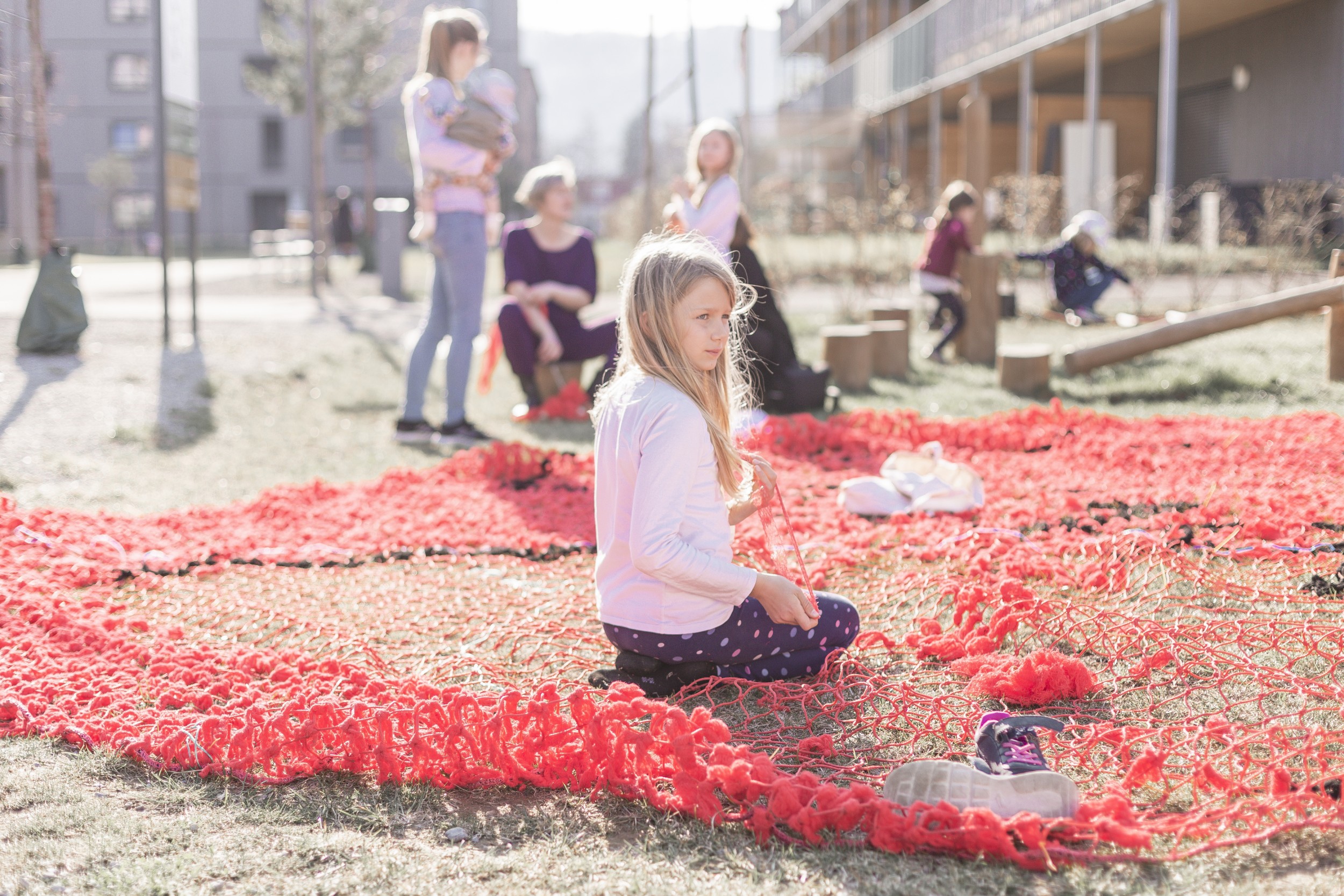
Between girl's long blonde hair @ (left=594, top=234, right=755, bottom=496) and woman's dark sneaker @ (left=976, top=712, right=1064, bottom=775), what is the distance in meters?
0.75

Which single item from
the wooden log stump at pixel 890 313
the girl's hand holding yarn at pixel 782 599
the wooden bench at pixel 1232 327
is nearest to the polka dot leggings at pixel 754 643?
the girl's hand holding yarn at pixel 782 599

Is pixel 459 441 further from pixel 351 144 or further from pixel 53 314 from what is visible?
pixel 351 144

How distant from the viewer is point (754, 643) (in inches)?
108

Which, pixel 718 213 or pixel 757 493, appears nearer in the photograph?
pixel 757 493

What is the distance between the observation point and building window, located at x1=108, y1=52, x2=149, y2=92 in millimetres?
48781

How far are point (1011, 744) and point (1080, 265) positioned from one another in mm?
8226

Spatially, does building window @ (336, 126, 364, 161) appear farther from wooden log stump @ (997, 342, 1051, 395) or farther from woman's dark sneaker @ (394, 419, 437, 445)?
woman's dark sneaker @ (394, 419, 437, 445)

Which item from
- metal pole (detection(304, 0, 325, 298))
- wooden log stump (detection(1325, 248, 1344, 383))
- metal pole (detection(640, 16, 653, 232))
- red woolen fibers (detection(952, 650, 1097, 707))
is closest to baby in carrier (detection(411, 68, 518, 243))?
red woolen fibers (detection(952, 650, 1097, 707))

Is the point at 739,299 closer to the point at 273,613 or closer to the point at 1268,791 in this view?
the point at 1268,791

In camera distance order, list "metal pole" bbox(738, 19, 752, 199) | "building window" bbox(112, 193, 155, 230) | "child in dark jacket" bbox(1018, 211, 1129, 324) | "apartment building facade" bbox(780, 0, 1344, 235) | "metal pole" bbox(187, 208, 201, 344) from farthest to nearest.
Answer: "building window" bbox(112, 193, 155, 230) → "apartment building facade" bbox(780, 0, 1344, 235) → "metal pole" bbox(738, 19, 752, 199) → "child in dark jacket" bbox(1018, 211, 1129, 324) → "metal pole" bbox(187, 208, 201, 344)

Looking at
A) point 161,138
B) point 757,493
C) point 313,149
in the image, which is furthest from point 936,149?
point 757,493

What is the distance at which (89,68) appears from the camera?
159 ft

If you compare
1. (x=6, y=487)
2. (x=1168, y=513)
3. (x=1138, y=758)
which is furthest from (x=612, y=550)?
(x=6, y=487)

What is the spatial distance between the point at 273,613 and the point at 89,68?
52.0 meters
